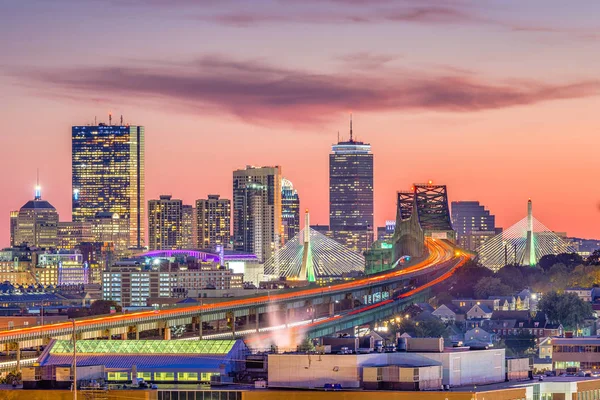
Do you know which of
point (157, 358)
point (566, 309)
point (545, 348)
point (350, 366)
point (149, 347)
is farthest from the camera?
point (566, 309)

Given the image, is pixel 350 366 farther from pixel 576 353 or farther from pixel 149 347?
pixel 576 353

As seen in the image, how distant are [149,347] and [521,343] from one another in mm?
83196

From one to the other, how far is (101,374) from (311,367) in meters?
9.89

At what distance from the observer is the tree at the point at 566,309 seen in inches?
7234

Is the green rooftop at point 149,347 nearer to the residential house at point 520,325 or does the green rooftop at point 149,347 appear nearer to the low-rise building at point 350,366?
the low-rise building at point 350,366

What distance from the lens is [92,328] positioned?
153 meters

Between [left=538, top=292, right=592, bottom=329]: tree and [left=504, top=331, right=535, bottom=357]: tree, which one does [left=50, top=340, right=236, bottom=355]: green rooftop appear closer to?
[left=504, top=331, right=535, bottom=357]: tree

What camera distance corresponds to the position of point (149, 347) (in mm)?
88125

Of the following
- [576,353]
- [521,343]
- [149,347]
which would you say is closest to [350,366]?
[149,347]

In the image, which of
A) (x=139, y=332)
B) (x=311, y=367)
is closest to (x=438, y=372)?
(x=311, y=367)

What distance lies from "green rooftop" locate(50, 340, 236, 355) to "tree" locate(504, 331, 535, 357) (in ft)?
233

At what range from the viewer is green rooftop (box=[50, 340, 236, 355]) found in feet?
285

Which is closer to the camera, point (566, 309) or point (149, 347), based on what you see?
point (149, 347)

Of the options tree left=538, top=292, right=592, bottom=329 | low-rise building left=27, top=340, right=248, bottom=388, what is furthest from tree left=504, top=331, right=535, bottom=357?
low-rise building left=27, top=340, right=248, bottom=388
